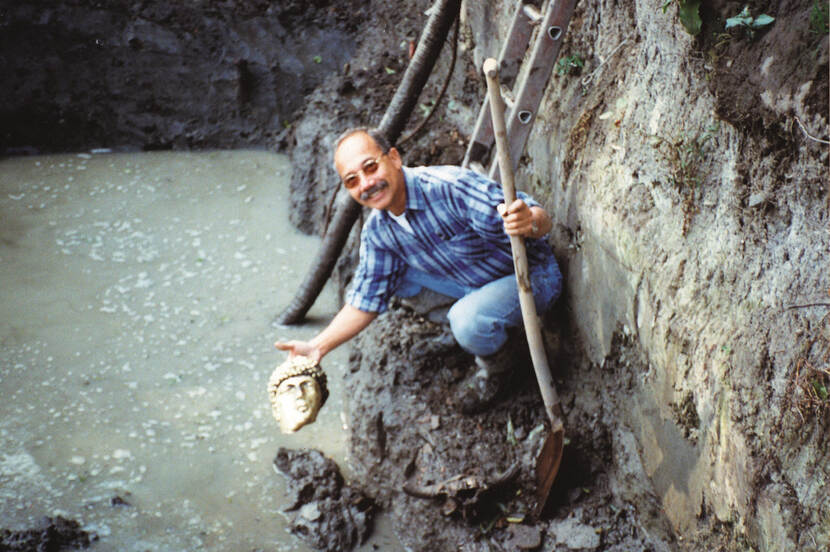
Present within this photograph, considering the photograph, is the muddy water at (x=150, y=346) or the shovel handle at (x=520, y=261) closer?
the shovel handle at (x=520, y=261)

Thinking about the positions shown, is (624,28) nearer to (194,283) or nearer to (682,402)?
(682,402)

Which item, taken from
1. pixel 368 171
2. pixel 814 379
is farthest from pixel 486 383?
pixel 814 379

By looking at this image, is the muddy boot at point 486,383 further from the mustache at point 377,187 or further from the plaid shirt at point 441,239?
the mustache at point 377,187

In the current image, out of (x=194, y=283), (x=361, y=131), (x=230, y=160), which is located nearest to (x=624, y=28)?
(x=361, y=131)

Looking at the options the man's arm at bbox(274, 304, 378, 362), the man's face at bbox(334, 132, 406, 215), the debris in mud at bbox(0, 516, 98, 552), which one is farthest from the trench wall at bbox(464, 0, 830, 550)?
the debris in mud at bbox(0, 516, 98, 552)

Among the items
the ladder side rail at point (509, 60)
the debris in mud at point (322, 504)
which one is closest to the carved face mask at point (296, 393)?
the debris in mud at point (322, 504)

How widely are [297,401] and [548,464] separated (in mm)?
1158

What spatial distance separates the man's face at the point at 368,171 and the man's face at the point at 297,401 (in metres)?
0.84

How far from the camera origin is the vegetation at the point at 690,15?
2.68 m

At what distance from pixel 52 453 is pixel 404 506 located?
6.32ft

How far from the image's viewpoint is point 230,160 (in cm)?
727

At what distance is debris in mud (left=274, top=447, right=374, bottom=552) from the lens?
3934 mm

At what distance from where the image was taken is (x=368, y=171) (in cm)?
350

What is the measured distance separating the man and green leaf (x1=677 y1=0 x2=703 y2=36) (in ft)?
Answer: 3.08
